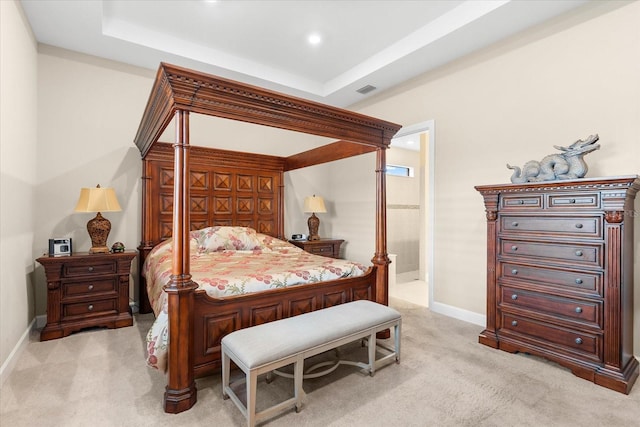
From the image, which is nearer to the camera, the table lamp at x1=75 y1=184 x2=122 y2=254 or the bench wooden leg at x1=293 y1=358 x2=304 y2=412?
the bench wooden leg at x1=293 y1=358 x2=304 y2=412

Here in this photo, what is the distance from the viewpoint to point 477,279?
3516mm

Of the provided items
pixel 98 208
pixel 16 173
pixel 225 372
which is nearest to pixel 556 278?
pixel 225 372

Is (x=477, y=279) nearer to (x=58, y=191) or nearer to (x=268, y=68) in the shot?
(x=268, y=68)

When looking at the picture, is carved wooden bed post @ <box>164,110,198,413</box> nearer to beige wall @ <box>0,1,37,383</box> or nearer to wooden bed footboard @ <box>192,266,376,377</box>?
wooden bed footboard @ <box>192,266,376,377</box>

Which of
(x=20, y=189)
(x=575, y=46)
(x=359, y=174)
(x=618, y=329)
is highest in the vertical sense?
(x=575, y=46)

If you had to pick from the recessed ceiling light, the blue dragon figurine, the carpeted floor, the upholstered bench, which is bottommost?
the carpeted floor

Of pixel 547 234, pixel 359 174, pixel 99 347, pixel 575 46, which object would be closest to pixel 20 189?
pixel 99 347

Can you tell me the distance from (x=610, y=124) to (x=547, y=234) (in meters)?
1.08

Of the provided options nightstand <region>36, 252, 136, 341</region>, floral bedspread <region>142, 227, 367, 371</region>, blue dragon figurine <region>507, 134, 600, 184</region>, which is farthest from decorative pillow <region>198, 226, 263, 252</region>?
blue dragon figurine <region>507, 134, 600, 184</region>

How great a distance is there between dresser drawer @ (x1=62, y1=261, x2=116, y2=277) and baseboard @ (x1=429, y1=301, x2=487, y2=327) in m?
3.69

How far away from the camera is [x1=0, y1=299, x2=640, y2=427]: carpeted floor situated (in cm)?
184

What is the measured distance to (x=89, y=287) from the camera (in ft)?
10.5

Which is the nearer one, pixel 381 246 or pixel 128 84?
pixel 381 246

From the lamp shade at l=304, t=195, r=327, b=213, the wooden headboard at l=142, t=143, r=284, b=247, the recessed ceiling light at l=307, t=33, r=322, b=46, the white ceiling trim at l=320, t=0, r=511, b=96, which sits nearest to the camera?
the white ceiling trim at l=320, t=0, r=511, b=96
